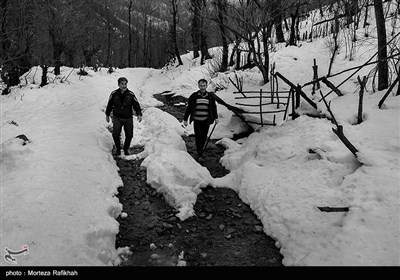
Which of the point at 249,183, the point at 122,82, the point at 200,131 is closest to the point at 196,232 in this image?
the point at 249,183

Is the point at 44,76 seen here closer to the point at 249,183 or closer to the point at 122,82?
the point at 122,82

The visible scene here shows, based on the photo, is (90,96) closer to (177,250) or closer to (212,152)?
Result: (212,152)

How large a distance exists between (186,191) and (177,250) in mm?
1323

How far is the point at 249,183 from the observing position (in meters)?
5.57

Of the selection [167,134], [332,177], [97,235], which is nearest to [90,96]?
[167,134]

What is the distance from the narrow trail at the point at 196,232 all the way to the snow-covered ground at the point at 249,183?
17 centimetres

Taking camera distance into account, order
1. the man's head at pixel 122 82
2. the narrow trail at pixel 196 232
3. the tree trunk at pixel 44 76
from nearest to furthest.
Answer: the narrow trail at pixel 196 232
the man's head at pixel 122 82
the tree trunk at pixel 44 76

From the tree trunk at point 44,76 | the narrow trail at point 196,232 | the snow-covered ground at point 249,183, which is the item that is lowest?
the narrow trail at point 196,232

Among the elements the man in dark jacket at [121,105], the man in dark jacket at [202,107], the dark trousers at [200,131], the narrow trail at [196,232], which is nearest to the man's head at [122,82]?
the man in dark jacket at [121,105]

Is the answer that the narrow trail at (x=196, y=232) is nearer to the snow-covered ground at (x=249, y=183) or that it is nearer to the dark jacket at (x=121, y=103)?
the snow-covered ground at (x=249, y=183)

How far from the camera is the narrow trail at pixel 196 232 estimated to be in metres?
3.90

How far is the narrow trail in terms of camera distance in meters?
3.90

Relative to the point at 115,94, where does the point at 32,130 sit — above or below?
below

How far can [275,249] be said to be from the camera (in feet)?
13.4
